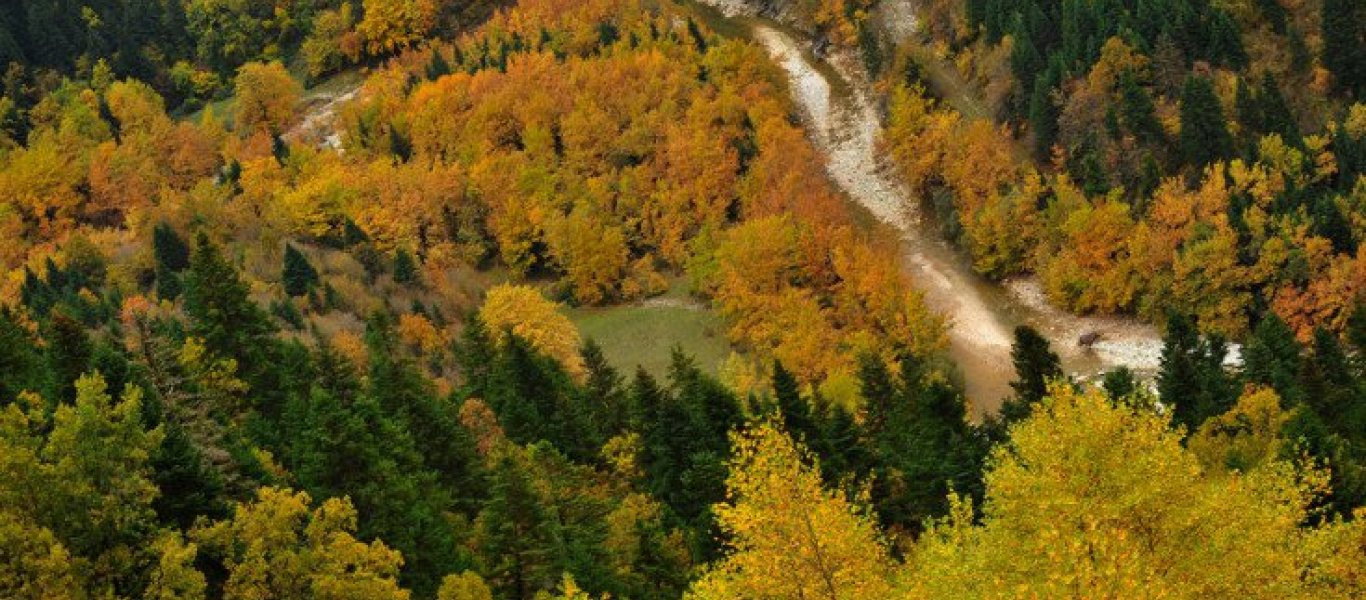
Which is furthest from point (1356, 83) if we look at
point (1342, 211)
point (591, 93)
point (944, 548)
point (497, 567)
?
point (944, 548)

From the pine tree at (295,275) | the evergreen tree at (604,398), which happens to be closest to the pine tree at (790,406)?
the evergreen tree at (604,398)

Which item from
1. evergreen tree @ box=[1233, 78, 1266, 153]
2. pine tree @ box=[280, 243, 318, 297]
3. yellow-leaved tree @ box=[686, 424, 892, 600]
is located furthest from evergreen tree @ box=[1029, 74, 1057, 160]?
yellow-leaved tree @ box=[686, 424, 892, 600]

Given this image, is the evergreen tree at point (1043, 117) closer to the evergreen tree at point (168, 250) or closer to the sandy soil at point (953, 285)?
the sandy soil at point (953, 285)

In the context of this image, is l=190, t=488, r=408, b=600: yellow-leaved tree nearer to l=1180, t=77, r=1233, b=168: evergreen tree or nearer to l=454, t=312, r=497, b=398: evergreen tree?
l=454, t=312, r=497, b=398: evergreen tree

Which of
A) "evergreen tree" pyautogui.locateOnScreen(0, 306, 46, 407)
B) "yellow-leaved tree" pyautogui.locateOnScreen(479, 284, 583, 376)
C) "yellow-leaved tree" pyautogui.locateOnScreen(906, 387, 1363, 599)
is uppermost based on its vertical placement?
"yellow-leaved tree" pyautogui.locateOnScreen(906, 387, 1363, 599)

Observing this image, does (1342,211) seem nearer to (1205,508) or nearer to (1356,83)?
(1356,83)

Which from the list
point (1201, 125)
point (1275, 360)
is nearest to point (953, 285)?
point (1201, 125)
